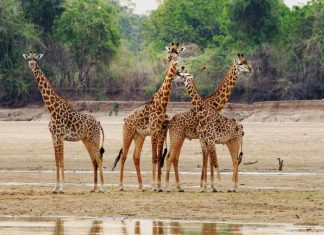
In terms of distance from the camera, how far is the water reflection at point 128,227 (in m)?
15.8

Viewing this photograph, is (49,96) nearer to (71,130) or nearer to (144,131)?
(71,130)

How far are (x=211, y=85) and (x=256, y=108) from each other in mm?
4828

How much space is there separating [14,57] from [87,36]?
170 inches

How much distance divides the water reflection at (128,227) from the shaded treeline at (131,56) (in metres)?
34.5

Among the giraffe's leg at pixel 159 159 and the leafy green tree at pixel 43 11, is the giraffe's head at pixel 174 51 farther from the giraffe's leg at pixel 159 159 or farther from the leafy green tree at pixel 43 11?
the leafy green tree at pixel 43 11

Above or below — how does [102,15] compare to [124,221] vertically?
above

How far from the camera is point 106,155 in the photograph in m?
30.6

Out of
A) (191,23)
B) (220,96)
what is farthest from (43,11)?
(220,96)

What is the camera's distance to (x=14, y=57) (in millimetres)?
53406

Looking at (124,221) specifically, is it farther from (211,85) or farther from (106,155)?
(211,85)

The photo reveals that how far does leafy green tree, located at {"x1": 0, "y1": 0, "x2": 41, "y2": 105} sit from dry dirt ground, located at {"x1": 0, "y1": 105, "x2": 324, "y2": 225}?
→ 13.7m

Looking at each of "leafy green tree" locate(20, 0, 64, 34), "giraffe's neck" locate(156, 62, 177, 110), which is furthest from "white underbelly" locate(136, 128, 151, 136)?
"leafy green tree" locate(20, 0, 64, 34)

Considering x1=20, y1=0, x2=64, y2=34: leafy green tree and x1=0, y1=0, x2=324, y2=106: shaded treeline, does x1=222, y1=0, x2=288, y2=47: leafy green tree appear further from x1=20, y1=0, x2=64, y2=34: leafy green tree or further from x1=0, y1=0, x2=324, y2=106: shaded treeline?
x1=20, y1=0, x2=64, y2=34: leafy green tree

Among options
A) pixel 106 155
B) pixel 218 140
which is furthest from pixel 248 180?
pixel 106 155
